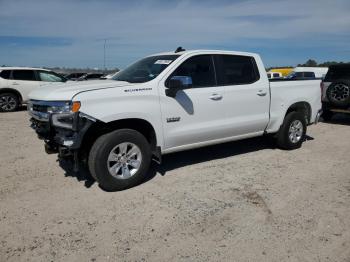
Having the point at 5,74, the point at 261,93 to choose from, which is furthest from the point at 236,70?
the point at 5,74

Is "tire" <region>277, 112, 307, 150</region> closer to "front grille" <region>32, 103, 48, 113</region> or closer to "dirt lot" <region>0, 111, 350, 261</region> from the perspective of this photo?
"dirt lot" <region>0, 111, 350, 261</region>

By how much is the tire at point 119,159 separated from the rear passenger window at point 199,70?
123 cm

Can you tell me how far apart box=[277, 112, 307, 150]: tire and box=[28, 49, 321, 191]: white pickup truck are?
0.26 metres

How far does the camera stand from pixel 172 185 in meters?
5.05

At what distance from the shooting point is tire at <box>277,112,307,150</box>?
6.90 metres

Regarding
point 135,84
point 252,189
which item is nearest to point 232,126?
point 252,189

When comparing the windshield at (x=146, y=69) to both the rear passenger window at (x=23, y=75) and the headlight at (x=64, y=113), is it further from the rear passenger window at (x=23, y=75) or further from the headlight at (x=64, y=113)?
the rear passenger window at (x=23, y=75)

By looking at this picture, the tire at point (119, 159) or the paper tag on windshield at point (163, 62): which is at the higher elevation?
the paper tag on windshield at point (163, 62)

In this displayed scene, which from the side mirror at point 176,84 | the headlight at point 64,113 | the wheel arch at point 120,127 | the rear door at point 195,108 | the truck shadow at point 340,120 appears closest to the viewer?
the headlight at point 64,113

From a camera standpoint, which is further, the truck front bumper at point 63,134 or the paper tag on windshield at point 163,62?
the paper tag on windshield at point 163,62

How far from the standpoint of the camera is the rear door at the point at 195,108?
5.15m

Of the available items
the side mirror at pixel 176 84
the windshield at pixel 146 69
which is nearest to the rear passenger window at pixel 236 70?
the windshield at pixel 146 69

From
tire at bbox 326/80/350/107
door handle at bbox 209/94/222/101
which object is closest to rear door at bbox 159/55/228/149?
door handle at bbox 209/94/222/101

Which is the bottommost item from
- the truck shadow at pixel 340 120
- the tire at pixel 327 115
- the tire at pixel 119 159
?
the truck shadow at pixel 340 120
